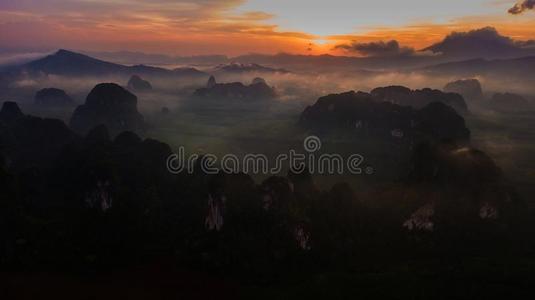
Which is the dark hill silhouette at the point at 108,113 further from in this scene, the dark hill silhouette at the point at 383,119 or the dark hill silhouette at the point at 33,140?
the dark hill silhouette at the point at 383,119

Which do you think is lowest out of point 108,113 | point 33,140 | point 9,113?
point 33,140

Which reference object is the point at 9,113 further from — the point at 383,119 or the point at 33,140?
the point at 383,119

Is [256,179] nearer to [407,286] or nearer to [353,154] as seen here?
[353,154]
